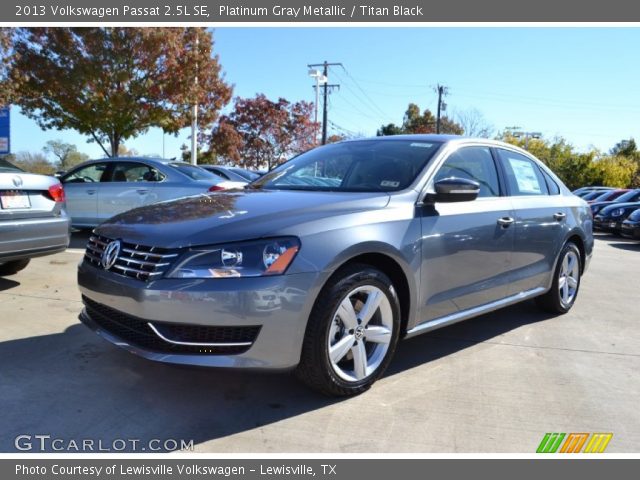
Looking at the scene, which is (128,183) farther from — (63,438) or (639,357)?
(639,357)

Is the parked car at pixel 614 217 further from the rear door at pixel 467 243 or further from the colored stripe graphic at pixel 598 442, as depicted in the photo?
the colored stripe graphic at pixel 598 442

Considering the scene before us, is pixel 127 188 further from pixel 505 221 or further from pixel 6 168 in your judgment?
pixel 505 221

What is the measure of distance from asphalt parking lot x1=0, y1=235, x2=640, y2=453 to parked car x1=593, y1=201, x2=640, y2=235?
503 inches

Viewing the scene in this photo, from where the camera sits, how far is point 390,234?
324 cm

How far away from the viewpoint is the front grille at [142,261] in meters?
2.80

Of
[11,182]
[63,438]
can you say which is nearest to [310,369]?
[63,438]

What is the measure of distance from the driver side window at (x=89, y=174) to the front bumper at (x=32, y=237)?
364 centimetres

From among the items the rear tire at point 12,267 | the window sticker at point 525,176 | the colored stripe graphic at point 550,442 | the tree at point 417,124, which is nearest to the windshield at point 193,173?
the rear tire at point 12,267

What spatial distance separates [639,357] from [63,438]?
4102 millimetres

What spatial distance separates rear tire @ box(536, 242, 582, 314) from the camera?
202 inches

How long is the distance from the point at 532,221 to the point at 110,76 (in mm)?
13970

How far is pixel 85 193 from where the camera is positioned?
29.5 feet

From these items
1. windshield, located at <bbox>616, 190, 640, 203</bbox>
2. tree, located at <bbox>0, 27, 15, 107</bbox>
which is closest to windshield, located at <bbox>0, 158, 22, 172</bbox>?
tree, located at <bbox>0, 27, 15, 107</bbox>

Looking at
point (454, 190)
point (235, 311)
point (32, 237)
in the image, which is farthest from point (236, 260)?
point (32, 237)
